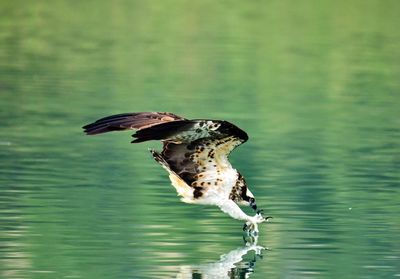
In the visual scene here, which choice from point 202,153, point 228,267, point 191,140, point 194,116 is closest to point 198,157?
point 202,153

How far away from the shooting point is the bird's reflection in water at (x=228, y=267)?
1423 cm

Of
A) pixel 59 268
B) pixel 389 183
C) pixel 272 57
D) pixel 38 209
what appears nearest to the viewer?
pixel 59 268

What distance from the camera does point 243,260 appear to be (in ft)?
49.4

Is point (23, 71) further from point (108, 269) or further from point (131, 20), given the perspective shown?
point (108, 269)

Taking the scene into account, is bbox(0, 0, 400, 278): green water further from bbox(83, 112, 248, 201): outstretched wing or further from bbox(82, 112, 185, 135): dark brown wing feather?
bbox(82, 112, 185, 135): dark brown wing feather

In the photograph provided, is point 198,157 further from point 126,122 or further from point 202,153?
point 126,122

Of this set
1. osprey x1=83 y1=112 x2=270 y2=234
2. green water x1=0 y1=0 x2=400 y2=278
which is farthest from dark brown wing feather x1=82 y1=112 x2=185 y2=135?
green water x1=0 y1=0 x2=400 y2=278

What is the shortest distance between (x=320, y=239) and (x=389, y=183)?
4.67 meters

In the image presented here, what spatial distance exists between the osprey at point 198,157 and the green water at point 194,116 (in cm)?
52

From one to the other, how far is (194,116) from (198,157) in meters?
11.8

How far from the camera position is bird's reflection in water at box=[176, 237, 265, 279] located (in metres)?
14.2

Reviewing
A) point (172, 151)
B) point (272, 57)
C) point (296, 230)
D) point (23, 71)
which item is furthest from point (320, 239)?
point (272, 57)

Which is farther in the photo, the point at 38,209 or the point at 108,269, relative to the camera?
the point at 38,209

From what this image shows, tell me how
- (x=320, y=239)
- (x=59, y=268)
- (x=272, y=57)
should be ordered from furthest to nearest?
(x=272, y=57)
(x=320, y=239)
(x=59, y=268)
